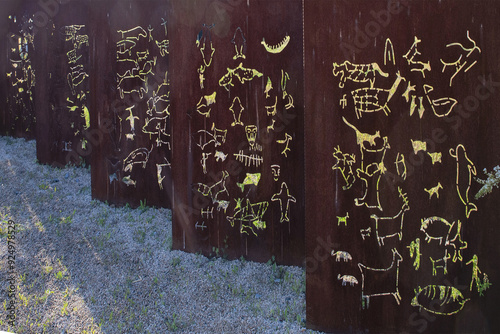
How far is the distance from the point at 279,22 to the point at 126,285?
8.70ft

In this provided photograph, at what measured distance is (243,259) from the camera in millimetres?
4145

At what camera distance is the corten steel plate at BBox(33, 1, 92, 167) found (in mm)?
6332

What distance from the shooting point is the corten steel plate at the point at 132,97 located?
512 cm

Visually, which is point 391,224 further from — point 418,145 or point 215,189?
point 215,189

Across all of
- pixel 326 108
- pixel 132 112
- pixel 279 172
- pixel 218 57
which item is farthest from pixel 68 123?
pixel 326 108

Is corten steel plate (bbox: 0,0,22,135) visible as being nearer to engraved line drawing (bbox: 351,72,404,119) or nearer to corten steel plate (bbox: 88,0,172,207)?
corten steel plate (bbox: 88,0,172,207)

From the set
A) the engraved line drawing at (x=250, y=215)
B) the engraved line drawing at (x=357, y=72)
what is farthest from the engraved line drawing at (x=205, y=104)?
the engraved line drawing at (x=357, y=72)

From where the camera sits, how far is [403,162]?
2.92m

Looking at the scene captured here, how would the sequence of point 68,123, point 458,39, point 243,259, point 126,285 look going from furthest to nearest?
point 68,123
point 243,259
point 126,285
point 458,39

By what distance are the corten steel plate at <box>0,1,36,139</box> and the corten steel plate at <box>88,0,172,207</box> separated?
3.13m

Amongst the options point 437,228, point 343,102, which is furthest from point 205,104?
point 437,228

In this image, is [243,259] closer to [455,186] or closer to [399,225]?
[399,225]

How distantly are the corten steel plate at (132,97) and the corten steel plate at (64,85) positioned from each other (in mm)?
1065

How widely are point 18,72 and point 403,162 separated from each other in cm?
755
